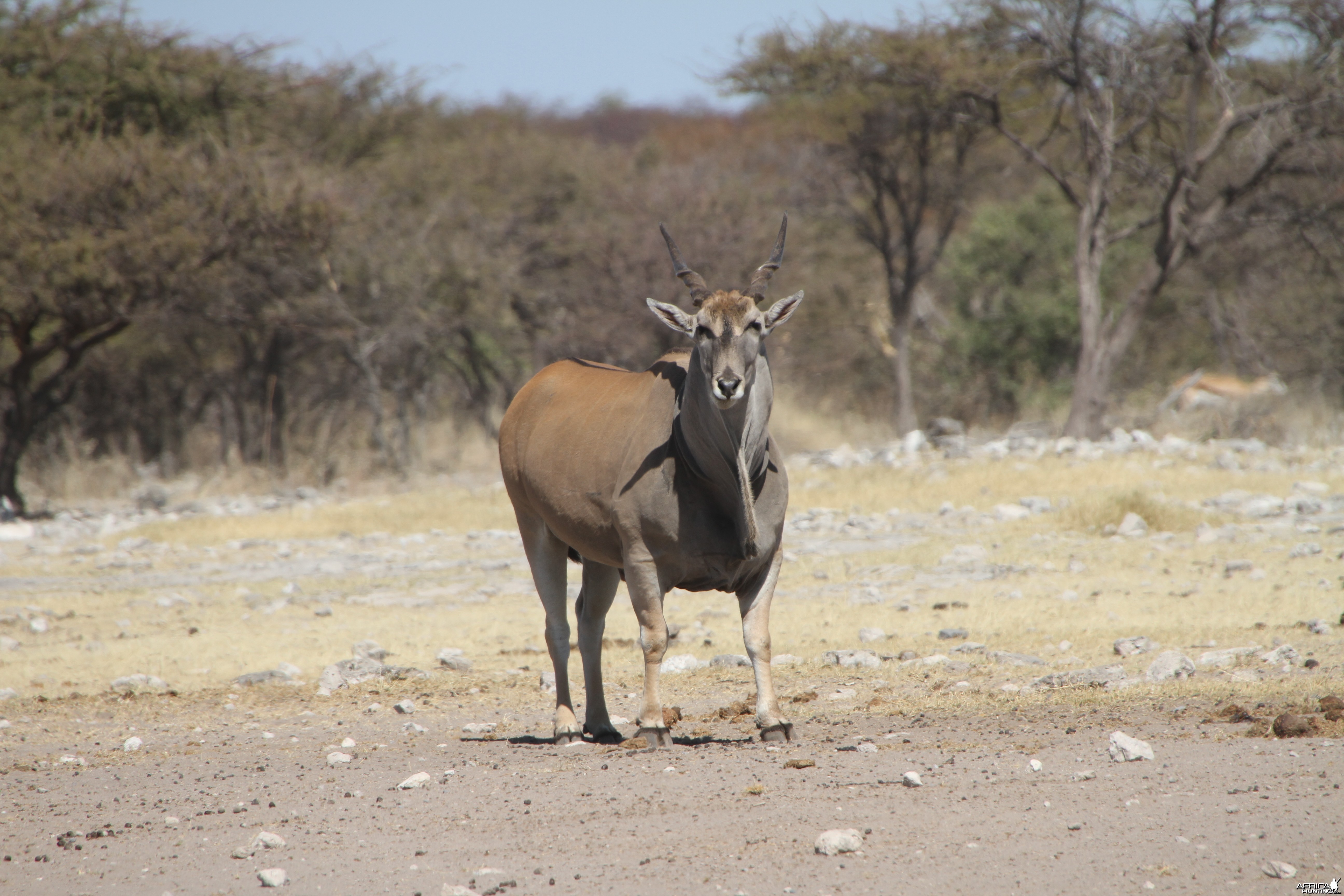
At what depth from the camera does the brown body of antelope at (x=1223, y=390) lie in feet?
80.2

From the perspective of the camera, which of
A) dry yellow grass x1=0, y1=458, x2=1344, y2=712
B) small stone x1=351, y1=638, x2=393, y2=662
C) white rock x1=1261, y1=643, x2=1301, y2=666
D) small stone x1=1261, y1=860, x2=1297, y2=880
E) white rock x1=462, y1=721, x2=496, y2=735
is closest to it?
small stone x1=1261, y1=860, x2=1297, y2=880

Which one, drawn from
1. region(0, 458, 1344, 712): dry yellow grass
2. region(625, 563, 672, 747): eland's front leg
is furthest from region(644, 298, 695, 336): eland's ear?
region(0, 458, 1344, 712): dry yellow grass

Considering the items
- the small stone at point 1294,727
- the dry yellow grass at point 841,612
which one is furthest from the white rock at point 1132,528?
the small stone at point 1294,727

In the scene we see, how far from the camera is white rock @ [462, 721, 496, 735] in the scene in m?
7.11

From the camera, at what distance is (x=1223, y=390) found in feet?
84.4

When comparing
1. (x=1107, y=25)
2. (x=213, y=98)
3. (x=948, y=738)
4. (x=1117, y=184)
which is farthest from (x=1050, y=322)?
(x=948, y=738)

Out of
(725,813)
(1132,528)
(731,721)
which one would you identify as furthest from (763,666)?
(1132,528)

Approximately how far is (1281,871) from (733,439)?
8.93ft

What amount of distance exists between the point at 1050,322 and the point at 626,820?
77.4 ft

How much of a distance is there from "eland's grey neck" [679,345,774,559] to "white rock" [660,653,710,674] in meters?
2.76

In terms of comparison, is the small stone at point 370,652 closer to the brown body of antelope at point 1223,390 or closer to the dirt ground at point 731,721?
the dirt ground at point 731,721

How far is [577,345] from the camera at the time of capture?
1038 inches

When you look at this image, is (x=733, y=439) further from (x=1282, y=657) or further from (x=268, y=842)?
(x=1282, y=657)

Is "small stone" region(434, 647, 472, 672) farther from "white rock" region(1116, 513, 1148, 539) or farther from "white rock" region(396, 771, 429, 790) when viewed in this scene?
"white rock" region(1116, 513, 1148, 539)
